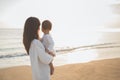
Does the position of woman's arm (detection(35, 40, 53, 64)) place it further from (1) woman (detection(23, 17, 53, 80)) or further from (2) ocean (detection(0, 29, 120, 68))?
(2) ocean (detection(0, 29, 120, 68))

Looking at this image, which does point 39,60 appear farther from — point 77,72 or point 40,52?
point 77,72

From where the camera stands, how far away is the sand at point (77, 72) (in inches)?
238

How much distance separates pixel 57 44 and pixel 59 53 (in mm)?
663

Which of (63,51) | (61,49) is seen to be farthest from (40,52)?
(61,49)

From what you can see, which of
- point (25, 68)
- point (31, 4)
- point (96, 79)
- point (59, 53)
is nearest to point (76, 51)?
point (59, 53)

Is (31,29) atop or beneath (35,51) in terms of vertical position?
atop

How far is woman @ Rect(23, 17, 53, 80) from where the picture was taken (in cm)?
249

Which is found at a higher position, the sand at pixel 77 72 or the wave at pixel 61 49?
the sand at pixel 77 72

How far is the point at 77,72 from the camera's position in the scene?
21.3ft

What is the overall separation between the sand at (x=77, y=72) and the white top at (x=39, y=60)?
3.45 meters

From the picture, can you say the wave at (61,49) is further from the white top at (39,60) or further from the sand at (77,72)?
the white top at (39,60)

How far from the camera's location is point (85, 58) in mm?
8633

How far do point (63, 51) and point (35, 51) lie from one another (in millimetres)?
6941

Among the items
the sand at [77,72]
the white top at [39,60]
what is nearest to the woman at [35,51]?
the white top at [39,60]
